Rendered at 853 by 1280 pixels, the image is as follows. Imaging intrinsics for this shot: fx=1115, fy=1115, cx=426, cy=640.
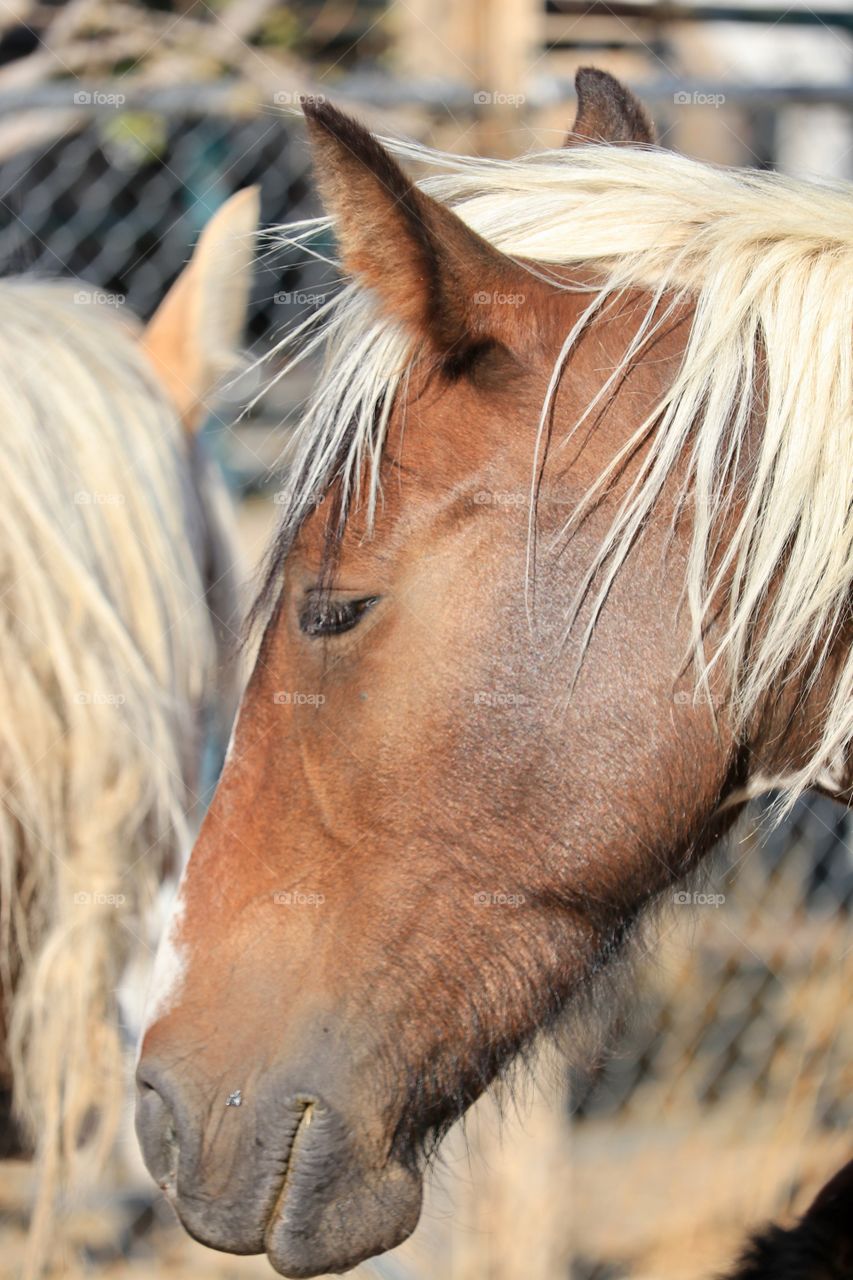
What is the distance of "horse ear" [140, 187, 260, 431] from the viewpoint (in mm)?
2357

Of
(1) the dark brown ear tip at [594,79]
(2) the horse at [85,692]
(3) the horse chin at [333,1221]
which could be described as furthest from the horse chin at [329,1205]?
(1) the dark brown ear tip at [594,79]

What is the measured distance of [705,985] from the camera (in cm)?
461

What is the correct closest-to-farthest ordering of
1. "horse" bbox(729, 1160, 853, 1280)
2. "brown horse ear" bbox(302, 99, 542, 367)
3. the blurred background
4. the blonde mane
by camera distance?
"brown horse ear" bbox(302, 99, 542, 367), "horse" bbox(729, 1160, 853, 1280), the blonde mane, the blurred background

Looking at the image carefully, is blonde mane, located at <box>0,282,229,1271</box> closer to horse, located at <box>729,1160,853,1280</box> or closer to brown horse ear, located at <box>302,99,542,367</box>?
brown horse ear, located at <box>302,99,542,367</box>

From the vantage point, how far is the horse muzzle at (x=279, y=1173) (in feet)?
4.07

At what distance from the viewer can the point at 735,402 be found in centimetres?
127

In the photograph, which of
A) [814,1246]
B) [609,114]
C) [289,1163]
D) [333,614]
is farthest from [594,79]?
[814,1246]

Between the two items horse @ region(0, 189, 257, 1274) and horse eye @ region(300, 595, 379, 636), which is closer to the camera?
horse eye @ region(300, 595, 379, 636)

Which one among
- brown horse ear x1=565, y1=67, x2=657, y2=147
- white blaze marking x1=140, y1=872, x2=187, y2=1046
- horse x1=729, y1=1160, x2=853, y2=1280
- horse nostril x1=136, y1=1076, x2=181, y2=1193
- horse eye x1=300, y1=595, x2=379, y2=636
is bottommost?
horse x1=729, y1=1160, x2=853, y2=1280

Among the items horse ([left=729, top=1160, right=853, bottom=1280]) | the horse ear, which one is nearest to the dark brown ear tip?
the horse ear

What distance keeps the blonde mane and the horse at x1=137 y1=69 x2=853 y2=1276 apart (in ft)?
2.64

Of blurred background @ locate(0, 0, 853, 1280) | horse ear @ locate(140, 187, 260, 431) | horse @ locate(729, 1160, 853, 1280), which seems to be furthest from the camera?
blurred background @ locate(0, 0, 853, 1280)

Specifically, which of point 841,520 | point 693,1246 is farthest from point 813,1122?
point 841,520

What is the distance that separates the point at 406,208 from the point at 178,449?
123 centimetres
